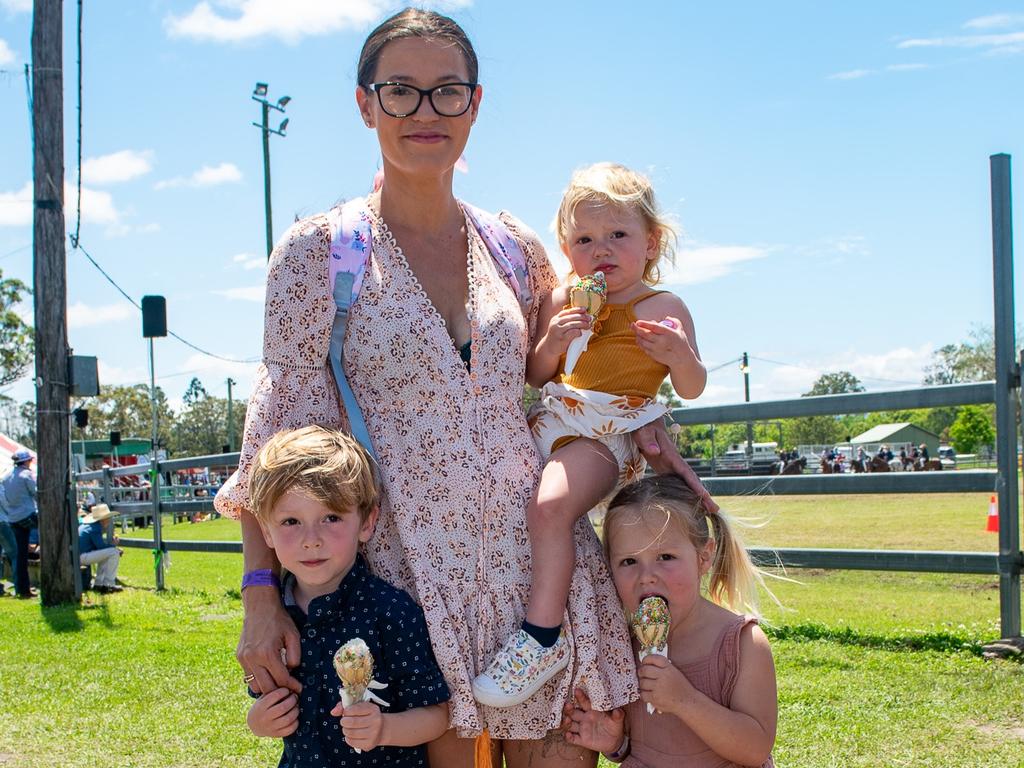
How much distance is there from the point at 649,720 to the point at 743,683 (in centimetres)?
24

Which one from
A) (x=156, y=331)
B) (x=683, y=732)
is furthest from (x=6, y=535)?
(x=683, y=732)

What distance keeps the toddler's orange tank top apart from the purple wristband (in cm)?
80

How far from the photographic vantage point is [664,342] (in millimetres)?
2320

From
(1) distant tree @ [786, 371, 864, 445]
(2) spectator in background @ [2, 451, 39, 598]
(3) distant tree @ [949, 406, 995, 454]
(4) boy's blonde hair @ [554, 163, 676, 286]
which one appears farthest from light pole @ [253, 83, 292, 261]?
(3) distant tree @ [949, 406, 995, 454]

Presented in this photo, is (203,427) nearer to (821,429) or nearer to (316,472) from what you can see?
(821,429)

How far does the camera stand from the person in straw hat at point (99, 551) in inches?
450

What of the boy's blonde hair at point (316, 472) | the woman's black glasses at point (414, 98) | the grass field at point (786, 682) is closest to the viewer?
the boy's blonde hair at point (316, 472)

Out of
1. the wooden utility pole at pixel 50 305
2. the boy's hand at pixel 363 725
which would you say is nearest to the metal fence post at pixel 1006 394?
the boy's hand at pixel 363 725

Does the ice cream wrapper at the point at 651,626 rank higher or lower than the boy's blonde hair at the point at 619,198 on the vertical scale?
lower

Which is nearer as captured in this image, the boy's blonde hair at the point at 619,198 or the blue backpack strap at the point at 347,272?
the blue backpack strap at the point at 347,272

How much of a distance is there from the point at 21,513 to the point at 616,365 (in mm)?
11474

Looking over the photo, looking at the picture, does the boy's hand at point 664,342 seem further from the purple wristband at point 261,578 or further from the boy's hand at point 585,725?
the purple wristband at point 261,578

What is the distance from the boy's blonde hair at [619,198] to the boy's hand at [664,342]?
35 cm

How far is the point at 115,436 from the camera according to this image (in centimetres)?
2181
